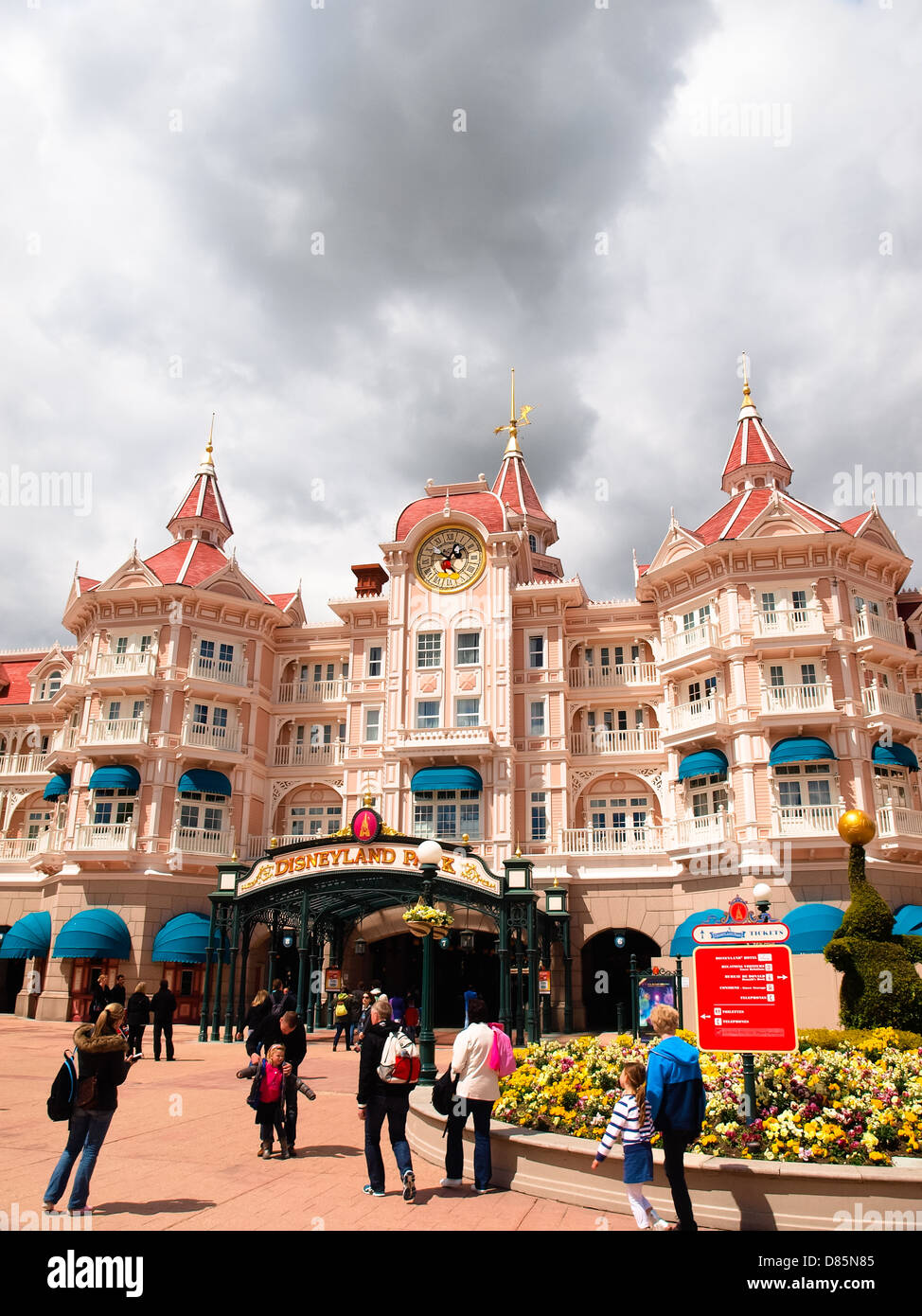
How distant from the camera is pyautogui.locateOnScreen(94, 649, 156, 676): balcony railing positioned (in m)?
34.8

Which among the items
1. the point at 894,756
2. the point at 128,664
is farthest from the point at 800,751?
the point at 128,664

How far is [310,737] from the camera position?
38.1 m

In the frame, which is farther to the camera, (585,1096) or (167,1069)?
(167,1069)

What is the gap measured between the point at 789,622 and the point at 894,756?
5.43 metres

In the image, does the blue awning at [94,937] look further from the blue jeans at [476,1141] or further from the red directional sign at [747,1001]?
the red directional sign at [747,1001]

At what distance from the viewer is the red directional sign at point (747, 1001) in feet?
27.7

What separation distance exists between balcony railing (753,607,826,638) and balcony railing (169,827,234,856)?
20.6 m

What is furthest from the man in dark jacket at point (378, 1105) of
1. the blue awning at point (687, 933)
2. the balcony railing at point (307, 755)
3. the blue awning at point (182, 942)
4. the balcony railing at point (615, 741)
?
the balcony railing at point (307, 755)

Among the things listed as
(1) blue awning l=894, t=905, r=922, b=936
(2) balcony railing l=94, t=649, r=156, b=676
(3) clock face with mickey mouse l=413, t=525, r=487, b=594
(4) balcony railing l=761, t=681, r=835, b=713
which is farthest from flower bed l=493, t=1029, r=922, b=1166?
(2) balcony railing l=94, t=649, r=156, b=676

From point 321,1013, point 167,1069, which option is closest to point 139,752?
point 321,1013

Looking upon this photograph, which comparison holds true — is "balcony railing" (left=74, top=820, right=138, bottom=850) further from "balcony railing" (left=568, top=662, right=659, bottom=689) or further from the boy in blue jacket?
the boy in blue jacket

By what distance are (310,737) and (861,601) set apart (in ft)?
72.0

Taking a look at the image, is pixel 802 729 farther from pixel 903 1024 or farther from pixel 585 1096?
pixel 585 1096

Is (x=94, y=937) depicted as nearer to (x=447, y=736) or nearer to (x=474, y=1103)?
(x=447, y=736)
